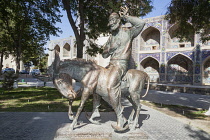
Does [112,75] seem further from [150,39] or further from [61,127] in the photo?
[150,39]

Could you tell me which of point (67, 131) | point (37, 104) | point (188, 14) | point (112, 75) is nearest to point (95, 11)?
point (188, 14)

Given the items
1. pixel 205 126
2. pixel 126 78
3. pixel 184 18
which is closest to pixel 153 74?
pixel 184 18

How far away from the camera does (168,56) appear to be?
20891mm

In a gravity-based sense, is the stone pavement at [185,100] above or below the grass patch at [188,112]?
below

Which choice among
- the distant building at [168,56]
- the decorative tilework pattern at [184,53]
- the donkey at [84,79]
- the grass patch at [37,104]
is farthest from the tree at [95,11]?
the decorative tilework pattern at [184,53]

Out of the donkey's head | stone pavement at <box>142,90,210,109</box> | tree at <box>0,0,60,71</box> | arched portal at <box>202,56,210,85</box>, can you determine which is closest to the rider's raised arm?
the donkey's head

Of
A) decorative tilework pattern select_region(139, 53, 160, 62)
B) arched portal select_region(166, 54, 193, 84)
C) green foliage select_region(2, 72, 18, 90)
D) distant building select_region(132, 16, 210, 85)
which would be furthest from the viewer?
decorative tilework pattern select_region(139, 53, 160, 62)

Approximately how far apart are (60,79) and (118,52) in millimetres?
1344

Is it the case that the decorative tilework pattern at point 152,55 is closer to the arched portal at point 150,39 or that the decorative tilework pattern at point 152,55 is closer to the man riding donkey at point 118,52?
the arched portal at point 150,39

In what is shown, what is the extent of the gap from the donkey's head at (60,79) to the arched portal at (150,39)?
20.8 m

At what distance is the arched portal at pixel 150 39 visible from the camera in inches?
903

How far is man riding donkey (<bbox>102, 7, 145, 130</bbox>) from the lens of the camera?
3.53 m

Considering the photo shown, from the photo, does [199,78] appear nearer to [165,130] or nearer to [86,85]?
[165,130]

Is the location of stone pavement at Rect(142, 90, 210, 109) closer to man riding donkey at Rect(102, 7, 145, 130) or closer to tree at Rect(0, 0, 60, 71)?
man riding donkey at Rect(102, 7, 145, 130)
